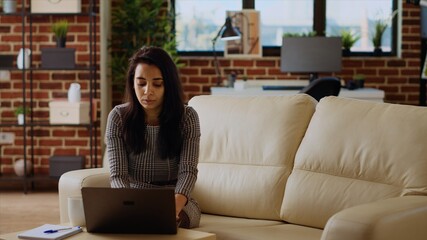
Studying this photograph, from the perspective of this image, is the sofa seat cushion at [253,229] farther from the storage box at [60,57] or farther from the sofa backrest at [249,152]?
the storage box at [60,57]

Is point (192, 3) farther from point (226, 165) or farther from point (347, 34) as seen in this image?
point (226, 165)

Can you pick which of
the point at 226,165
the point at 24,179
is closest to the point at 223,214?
the point at 226,165

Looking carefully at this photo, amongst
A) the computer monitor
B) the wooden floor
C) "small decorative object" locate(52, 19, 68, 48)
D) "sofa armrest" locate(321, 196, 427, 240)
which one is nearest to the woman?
"sofa armrest" locate(321, 196, 427, 240)

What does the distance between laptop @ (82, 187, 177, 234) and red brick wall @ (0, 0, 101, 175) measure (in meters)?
3.93

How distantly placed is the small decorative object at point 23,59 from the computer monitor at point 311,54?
2.08 meters

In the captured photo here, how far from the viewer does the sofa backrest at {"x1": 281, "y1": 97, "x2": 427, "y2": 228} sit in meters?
3.19

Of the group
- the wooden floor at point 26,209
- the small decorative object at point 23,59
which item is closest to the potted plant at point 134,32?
the small decorative object at point 23,59

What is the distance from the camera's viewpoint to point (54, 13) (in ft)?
21.3

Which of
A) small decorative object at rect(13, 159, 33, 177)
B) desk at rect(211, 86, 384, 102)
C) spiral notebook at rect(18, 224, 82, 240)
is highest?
desk at rect(211, 86, 384, 102)

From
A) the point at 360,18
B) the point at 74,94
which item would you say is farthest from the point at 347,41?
the point at 74,94

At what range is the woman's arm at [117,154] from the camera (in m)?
3.37

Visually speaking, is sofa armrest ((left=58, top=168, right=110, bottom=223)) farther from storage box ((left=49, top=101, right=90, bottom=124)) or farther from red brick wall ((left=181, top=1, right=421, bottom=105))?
red brick wall ((left=181, top=1, right=421, bottom=105))

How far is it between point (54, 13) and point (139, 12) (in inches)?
28.4

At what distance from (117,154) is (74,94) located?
315 cm
